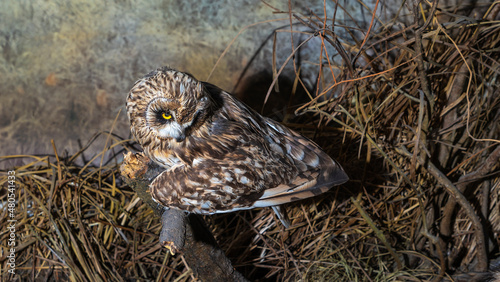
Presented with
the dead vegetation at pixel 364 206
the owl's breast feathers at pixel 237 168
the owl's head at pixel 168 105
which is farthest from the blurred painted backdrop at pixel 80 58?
the owl's head at pixel 168 105

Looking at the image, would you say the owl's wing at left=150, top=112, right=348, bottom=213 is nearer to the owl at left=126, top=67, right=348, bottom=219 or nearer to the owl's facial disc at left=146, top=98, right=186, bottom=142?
the owl at left=126, top=67, right=348, bottom=219

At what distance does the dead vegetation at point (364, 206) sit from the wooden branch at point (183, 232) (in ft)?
1.16

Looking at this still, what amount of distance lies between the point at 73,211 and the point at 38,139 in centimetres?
45

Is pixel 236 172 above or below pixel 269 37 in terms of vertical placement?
below

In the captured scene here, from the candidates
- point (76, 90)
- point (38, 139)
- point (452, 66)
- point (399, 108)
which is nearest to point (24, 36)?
point (76, 90)

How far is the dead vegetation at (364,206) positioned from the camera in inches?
70.8

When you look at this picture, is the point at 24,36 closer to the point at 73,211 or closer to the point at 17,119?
the point at 17,119

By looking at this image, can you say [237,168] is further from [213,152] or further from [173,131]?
[173,131]

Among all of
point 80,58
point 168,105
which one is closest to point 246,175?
point 168,105

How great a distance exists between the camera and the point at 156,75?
1.30 metres

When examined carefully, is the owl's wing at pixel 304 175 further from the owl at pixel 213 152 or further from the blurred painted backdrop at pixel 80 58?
the blurred painted backdrop at pixel 80 58

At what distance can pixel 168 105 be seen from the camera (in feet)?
4.04

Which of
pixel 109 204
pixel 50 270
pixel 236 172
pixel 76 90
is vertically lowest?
pixel 50 270

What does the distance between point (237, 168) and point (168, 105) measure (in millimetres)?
312
